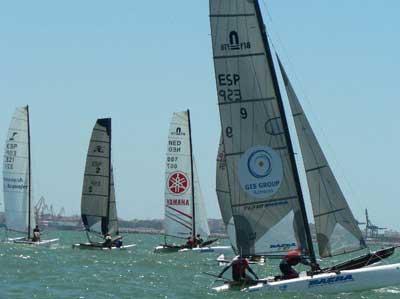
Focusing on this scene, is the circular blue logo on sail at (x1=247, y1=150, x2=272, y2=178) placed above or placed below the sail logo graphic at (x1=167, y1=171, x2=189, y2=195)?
below

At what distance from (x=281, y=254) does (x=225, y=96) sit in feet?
14.1

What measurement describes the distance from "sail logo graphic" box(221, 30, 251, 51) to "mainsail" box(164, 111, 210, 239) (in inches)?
1035

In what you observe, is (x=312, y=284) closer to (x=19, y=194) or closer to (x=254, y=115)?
(x=254, y=115)

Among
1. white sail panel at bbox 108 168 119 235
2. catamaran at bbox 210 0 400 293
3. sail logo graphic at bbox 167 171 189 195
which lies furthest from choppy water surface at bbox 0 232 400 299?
white sail panel at bbox 108 168 119 235

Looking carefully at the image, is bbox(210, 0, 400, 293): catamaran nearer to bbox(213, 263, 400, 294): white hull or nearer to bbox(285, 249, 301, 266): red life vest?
bbox(285, 249, 301, 266): red life vest

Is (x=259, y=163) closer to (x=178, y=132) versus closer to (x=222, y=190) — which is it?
(x=222, y=190)

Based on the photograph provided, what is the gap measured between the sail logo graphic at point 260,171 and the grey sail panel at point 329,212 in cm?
109

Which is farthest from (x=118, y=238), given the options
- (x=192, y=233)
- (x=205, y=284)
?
(x=205, y=284)

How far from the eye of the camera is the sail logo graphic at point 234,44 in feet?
92.1

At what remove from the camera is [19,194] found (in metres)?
57.0

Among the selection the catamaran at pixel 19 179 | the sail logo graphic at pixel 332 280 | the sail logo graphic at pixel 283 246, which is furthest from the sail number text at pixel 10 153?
the sail logo graphic at pixel 332 280

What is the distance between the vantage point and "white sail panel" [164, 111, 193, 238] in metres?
54.6

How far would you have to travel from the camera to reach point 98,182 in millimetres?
55844

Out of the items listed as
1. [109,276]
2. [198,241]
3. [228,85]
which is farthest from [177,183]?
[228,85]
